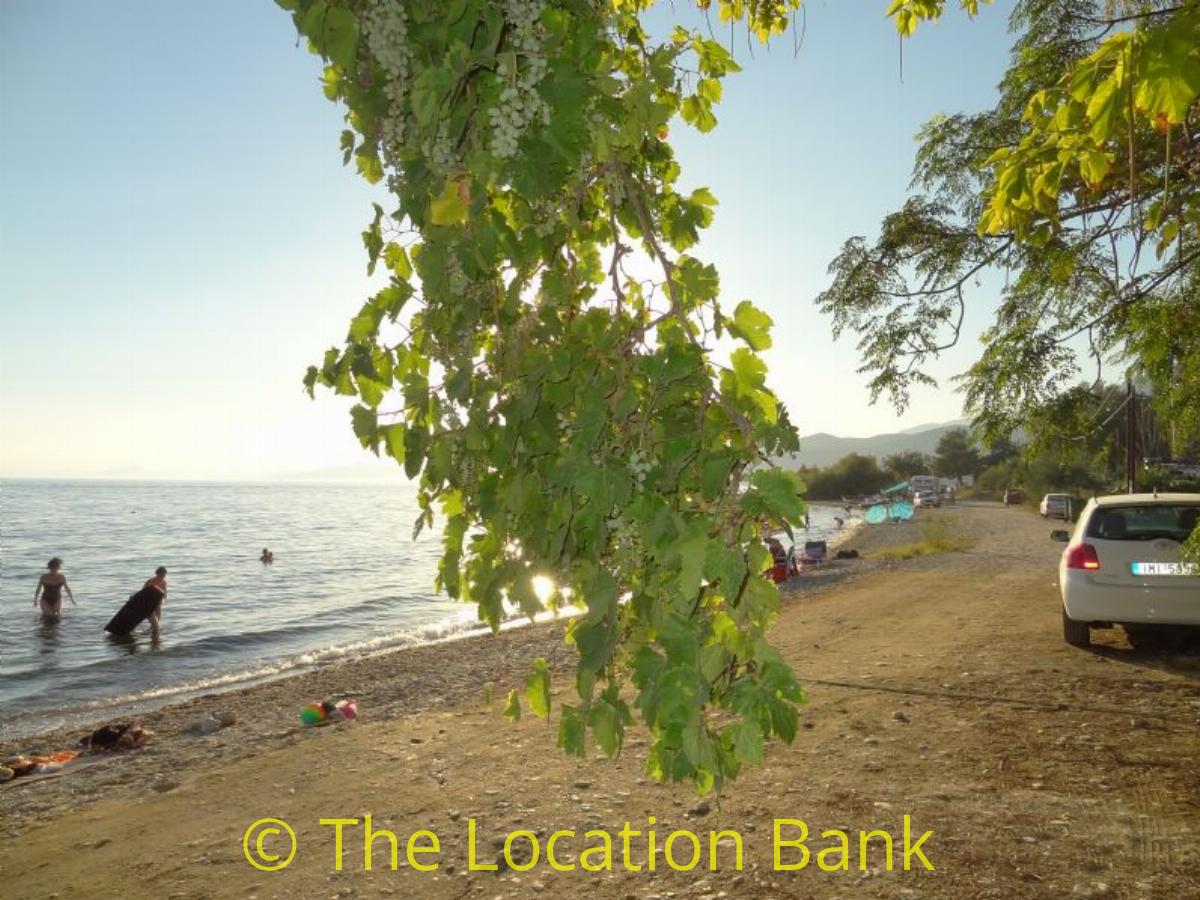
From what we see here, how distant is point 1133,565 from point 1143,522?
639 millimetres

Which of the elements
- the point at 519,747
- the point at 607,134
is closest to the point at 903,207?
the point at 519,747

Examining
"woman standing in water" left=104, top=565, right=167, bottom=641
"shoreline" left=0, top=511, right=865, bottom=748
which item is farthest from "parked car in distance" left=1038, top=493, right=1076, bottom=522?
"woman standing in water" left=104, top=565, right=167, bottom=641

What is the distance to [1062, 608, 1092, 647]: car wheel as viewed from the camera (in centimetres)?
870

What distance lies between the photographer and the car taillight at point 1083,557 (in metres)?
8.17

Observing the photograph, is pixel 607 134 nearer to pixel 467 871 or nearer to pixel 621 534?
pixel 621 534

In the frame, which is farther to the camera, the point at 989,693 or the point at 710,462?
the point at 989,693

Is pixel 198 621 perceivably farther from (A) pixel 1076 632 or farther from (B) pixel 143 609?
(A) pixel 1076 632

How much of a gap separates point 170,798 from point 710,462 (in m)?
7.23

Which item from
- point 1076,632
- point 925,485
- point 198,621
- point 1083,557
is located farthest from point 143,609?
point 925,485

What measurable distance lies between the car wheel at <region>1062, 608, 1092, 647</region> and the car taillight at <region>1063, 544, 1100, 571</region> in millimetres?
693

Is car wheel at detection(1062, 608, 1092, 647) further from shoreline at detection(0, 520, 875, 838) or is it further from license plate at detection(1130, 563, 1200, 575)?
shoreline at detection(0, 520, 875, 838)

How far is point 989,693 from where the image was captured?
7.08 m

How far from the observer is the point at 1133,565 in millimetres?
7953

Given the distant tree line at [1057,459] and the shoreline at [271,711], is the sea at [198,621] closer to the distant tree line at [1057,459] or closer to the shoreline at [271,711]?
the shoreline at [271,711]
